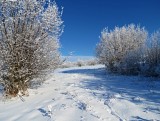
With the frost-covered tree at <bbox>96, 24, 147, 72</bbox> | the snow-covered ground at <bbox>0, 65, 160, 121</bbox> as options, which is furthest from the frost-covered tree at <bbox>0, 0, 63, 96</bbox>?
the frost-covered tree at <bbox>96, 24, 147, 72</bbox>

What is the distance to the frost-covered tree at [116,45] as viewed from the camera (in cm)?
2488

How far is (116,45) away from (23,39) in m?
15.4

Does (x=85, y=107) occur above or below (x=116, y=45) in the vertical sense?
below

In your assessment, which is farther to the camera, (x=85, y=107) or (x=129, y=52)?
→ (x=129, y=52)

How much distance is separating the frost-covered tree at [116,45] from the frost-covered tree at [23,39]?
1295 centimetres

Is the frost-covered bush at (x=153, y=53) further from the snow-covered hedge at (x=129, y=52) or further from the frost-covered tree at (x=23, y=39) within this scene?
the frost-covered tree at (x=23, y=39)

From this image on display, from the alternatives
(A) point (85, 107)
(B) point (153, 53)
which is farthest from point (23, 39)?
(B) point (153, 53)

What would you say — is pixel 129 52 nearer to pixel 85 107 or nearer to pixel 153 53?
pixel 153 53

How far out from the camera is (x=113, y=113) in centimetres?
750

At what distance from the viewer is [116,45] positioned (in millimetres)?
25109

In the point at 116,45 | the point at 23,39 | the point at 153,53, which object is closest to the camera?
the point at 23,39

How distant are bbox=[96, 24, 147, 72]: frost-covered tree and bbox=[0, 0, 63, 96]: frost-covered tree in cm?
1295

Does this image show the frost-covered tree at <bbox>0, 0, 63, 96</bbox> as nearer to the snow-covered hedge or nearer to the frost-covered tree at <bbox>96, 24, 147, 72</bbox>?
the snow-covered hedge

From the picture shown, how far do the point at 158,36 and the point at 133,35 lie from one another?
273 inches
